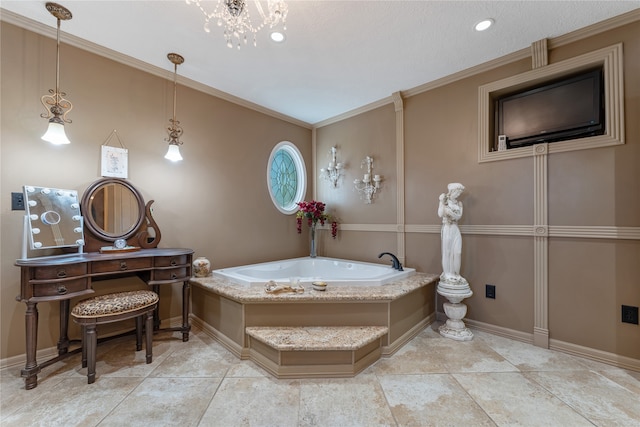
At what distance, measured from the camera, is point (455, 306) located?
8.37 feet

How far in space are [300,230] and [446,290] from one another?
210cm

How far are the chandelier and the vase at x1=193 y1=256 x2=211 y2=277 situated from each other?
196 cm

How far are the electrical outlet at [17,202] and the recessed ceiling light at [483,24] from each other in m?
3.70

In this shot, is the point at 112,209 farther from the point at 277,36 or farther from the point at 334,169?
the point at 334,169

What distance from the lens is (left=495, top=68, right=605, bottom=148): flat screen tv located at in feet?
7.02

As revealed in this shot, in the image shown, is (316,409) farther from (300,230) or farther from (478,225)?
(300,230)

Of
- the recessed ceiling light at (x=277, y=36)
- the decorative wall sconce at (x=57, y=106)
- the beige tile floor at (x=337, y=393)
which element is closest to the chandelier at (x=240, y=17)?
the recessed ceiling light at (x=277, y=36)

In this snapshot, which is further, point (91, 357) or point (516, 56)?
point (516, 56)

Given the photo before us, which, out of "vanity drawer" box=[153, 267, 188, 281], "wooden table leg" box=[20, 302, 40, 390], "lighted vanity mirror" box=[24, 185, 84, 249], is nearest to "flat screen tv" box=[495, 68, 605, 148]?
"vanity drawer" box=[153, 267, 188, 281]

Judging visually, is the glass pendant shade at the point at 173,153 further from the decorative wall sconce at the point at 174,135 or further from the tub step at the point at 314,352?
the tub step at the point at 314,352

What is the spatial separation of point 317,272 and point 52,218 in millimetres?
2694

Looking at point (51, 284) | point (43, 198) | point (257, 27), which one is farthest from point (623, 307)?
point (43, 198)

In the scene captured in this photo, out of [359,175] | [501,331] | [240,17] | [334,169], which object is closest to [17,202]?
[240,17]

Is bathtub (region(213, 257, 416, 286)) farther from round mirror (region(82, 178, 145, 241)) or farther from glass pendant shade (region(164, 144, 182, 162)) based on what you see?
glass pendant shade (region(164, 144, 182, 162))
